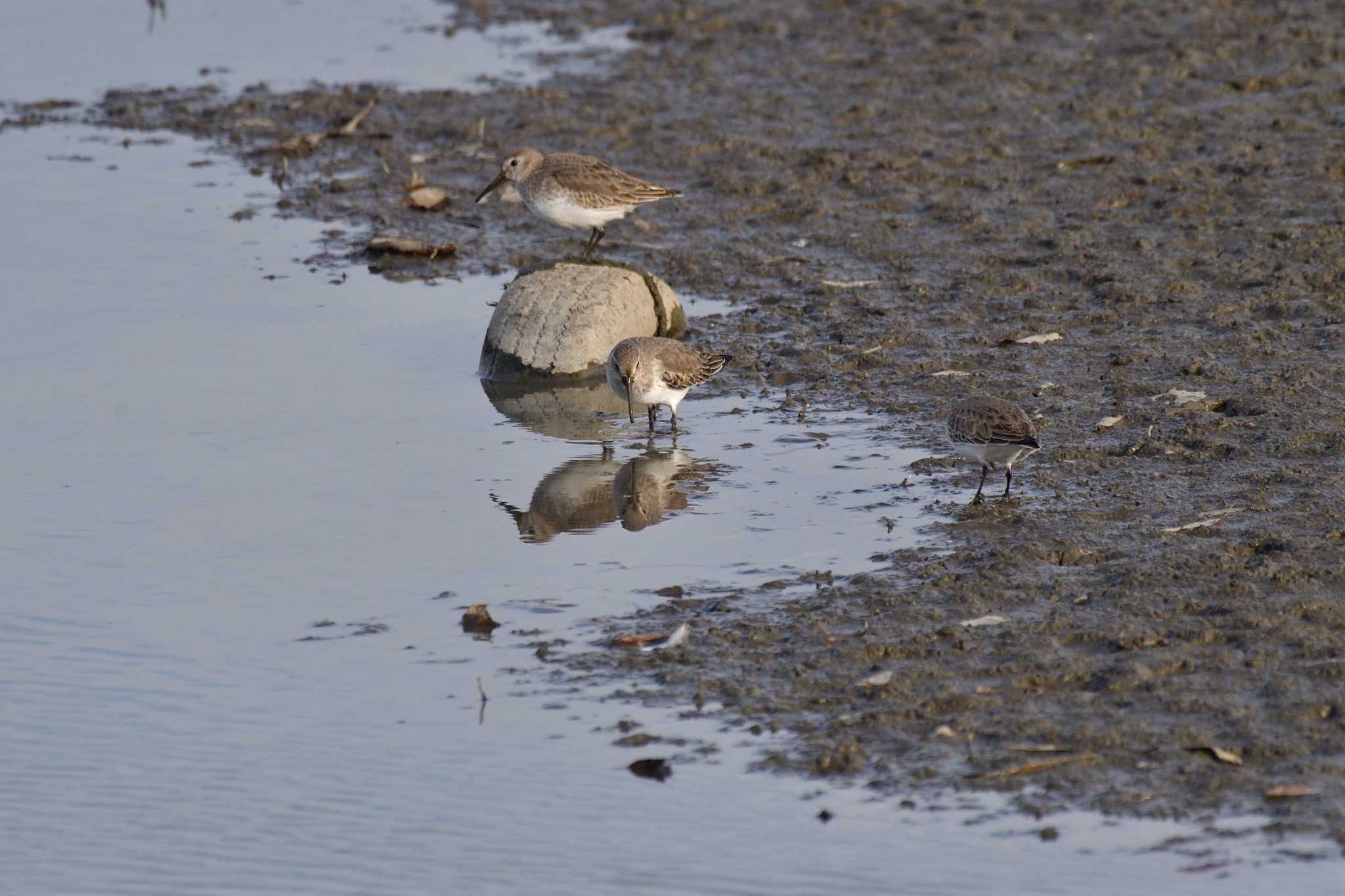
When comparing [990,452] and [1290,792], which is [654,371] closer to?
[990,452]

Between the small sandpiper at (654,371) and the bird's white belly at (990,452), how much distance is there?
224 cm

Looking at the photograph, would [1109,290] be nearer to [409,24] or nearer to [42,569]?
[42,569]

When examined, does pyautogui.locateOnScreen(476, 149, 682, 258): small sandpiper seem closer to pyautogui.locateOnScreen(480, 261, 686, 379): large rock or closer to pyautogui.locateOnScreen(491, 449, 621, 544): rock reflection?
pyautogui.locateOnScreen(480, 261, 686, 379): large rock

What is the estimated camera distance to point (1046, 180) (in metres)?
15.5

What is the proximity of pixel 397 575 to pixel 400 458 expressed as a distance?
196cm

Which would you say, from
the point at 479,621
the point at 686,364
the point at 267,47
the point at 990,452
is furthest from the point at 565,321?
the point at 267,47

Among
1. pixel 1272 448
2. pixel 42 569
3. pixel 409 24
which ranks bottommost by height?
pixel 42 569

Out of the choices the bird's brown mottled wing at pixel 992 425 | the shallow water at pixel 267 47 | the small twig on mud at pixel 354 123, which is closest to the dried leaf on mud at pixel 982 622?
the bird's brown mottled wing at pixel 992 425

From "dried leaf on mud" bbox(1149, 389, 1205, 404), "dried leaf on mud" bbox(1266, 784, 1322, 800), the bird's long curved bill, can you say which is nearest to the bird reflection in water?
"dried leaf on mud" bbox(1149, 389, 1205, 404)

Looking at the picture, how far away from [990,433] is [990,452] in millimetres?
173

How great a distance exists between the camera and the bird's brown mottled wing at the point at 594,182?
13.4 metres

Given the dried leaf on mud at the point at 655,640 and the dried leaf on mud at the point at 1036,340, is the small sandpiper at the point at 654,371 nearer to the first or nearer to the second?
the dried leaf on mud at the point at 1036,340

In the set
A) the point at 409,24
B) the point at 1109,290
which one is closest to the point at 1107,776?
the point at 1109,290

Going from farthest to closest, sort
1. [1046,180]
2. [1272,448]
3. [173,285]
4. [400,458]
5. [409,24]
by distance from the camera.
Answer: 1. [409,24]
2. [1046,180]
3. [173,285]
4. [400,458]
5. [1272,448]
